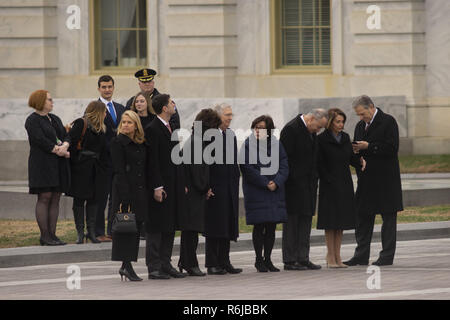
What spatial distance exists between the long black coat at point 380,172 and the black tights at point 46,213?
12.8 ft

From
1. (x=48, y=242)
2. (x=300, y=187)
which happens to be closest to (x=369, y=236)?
(x=300, y=187)

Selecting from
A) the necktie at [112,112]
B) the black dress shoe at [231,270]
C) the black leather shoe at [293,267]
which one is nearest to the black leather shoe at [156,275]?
the black dress shoe at [231,270]

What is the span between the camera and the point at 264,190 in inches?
534

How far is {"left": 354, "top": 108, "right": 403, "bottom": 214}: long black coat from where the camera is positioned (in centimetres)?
1434

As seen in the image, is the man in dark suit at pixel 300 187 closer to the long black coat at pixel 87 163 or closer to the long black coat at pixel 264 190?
the long black coat at pixel 264 190

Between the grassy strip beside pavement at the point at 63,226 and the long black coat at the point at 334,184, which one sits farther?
the grassy strip beside pavement at the point at 63,226

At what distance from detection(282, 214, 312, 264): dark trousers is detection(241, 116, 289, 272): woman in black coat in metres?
0.22

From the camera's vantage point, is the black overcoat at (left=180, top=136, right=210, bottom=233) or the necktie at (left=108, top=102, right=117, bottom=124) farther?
the necktie at (left=108, top=102, right=117, bottom=124)

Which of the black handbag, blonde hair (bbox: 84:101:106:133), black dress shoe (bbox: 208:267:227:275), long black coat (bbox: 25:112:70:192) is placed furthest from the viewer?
blonde hair (bbox: 84:101:106:133)

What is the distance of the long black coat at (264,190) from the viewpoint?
44.3ft

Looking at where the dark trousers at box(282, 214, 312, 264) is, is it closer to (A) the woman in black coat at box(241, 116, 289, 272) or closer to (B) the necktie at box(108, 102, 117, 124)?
(A) the woman in black coat at box(241, 116, 289, 272)

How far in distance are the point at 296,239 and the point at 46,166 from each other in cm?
353

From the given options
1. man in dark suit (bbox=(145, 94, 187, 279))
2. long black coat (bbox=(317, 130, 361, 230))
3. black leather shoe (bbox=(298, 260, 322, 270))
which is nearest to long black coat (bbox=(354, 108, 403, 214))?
long black coat (bbox=(317, 130, 361, 230))


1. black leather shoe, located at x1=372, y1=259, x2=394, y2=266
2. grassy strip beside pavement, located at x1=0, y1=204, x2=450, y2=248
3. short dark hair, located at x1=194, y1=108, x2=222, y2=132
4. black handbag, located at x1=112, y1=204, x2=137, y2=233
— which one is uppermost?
short dark hair, located at x1=194, y1=108, x2=222, y2=132
